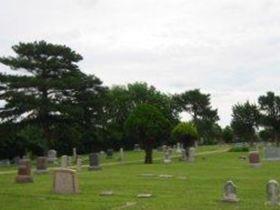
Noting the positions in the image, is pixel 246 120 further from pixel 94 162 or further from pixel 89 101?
pixel 94 162

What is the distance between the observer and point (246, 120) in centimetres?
9450

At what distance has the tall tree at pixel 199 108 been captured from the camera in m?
120

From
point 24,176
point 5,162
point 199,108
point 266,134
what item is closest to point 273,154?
point 5,162

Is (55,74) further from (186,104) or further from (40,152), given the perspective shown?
(186,104)

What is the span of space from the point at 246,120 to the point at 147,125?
182 ft

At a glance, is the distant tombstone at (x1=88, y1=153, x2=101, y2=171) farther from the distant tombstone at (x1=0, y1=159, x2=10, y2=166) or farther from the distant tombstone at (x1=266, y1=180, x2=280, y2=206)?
the distant tombstone at (x1=266, y1=180, x2=280, y2=206)

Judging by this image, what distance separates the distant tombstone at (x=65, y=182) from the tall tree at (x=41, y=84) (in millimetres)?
30447

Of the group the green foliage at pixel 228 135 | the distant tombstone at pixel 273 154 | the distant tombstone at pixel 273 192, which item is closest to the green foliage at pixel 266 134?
the green foliage at pixel 228 135

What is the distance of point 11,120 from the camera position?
5228 centimetres

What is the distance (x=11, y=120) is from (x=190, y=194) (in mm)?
35435

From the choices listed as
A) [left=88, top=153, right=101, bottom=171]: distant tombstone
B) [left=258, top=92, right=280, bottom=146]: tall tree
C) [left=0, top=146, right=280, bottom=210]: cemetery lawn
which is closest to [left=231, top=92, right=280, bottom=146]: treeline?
[left=258, top=92, right=280, bottom=146]: tall tree

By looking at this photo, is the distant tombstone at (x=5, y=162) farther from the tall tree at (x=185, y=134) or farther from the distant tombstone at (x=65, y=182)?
the distant tombstone at (x=65, y=182)

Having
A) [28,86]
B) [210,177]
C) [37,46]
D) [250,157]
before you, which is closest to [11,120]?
[28,86]

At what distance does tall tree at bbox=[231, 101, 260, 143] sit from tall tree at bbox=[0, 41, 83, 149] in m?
43.7
